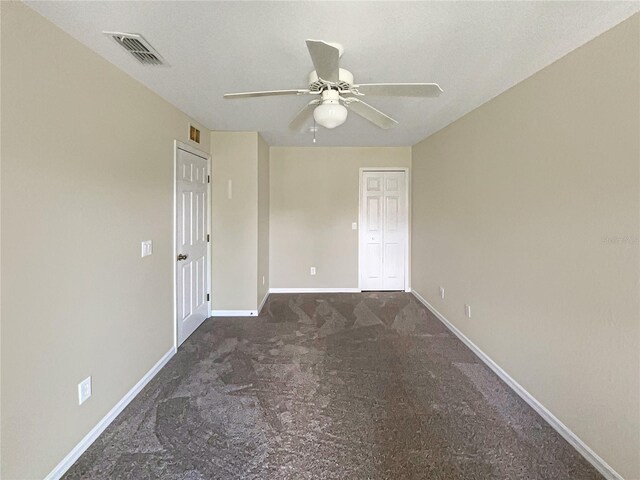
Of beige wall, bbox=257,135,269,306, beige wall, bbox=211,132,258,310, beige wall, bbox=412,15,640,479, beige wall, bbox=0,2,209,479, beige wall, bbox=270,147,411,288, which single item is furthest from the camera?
beige wall, bbox=270,147,411,288

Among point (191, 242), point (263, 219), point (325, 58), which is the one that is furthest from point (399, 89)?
point (263, 219)

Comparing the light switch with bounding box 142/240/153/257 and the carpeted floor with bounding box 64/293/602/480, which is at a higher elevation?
the light switch with bounding box 142/240/153/257

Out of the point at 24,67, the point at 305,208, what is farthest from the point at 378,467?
the point at 305,208

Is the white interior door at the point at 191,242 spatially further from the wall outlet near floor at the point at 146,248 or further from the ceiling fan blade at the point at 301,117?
the ceiling fan blade at the point at 301,117

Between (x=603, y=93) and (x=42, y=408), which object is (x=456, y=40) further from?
(x=42, y=408)

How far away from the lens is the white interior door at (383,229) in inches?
204

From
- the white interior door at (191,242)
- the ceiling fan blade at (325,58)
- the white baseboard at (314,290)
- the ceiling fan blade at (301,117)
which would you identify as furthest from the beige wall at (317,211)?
the ceiling fan blade at (325,58)

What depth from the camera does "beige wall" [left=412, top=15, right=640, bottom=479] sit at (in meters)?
1.57

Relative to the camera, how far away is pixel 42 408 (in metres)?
1.58

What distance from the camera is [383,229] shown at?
521 cm

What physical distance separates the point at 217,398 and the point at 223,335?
1192 millimetres

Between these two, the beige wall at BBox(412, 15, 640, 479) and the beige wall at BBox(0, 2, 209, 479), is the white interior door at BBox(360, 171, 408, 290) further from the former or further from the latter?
the beige wall at BBox(0, 2, 209, 479)

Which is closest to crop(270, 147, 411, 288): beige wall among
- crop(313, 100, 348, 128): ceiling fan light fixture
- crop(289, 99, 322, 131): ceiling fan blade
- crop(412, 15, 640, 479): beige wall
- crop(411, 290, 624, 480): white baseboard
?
crop(412, 15, 640, 479): beige wall

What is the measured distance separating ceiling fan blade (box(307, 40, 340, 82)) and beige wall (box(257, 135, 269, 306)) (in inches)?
106
